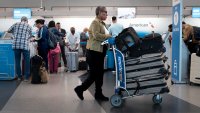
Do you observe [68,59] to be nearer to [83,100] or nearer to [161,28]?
[83,100]

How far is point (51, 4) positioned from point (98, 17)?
12.2m

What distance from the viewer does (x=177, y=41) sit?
22.7 ft

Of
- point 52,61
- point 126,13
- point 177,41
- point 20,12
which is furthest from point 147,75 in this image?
point 20,12

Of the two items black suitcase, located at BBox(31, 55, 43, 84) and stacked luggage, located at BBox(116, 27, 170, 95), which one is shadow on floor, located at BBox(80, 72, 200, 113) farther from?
black suitcase, located at BBox(31, 55, 43, 84)

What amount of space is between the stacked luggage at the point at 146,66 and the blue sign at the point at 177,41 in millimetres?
2253

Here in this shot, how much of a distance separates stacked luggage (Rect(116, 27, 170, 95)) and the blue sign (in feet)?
7.39

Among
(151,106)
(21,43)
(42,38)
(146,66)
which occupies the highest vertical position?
(42,38)

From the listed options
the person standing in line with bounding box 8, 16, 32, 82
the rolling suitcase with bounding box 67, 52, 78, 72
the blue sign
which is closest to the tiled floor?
the blue sign

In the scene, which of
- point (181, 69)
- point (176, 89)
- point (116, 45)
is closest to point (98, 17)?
point (116, 45)

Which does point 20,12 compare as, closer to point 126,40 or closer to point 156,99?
point 126,40

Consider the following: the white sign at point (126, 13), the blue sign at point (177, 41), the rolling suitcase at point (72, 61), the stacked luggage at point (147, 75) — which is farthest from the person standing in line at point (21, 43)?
the white sign at point (126, 13)

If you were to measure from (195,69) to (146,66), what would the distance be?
263 cm

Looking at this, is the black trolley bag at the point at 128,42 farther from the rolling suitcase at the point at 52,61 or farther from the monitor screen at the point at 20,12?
the monitor screen at the point at 20,12

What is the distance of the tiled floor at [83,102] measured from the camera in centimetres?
455
